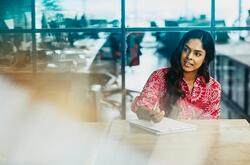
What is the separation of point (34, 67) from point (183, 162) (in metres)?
1.77

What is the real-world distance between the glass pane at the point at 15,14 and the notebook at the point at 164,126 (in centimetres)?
129

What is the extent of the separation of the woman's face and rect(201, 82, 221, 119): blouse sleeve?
0.16m

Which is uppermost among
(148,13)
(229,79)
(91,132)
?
(148,13)

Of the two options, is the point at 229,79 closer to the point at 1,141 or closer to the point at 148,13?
the point at 148,13

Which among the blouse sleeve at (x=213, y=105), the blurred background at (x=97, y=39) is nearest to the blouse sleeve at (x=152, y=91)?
the blouse sleeve at (x=213, y=105)

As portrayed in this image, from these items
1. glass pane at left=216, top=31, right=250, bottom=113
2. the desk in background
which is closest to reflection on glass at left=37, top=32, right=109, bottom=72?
the desk in background

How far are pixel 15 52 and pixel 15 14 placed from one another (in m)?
0.25

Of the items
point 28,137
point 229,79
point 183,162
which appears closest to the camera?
point 183,162

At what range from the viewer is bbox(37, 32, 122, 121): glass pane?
3.28m

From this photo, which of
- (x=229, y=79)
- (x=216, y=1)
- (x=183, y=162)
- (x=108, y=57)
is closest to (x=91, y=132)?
(x=183, y=162)

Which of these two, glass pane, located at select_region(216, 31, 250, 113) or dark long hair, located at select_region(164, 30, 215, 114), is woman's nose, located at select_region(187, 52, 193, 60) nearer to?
dark long hair, located at select_region(164, 30, 215, 114)

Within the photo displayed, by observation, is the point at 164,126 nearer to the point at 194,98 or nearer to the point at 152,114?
the point at 152,114

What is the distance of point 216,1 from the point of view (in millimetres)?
3205

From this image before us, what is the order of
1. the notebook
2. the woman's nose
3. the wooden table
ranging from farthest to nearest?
1. the woman's nose
2. the notebook
3. the wooden table
